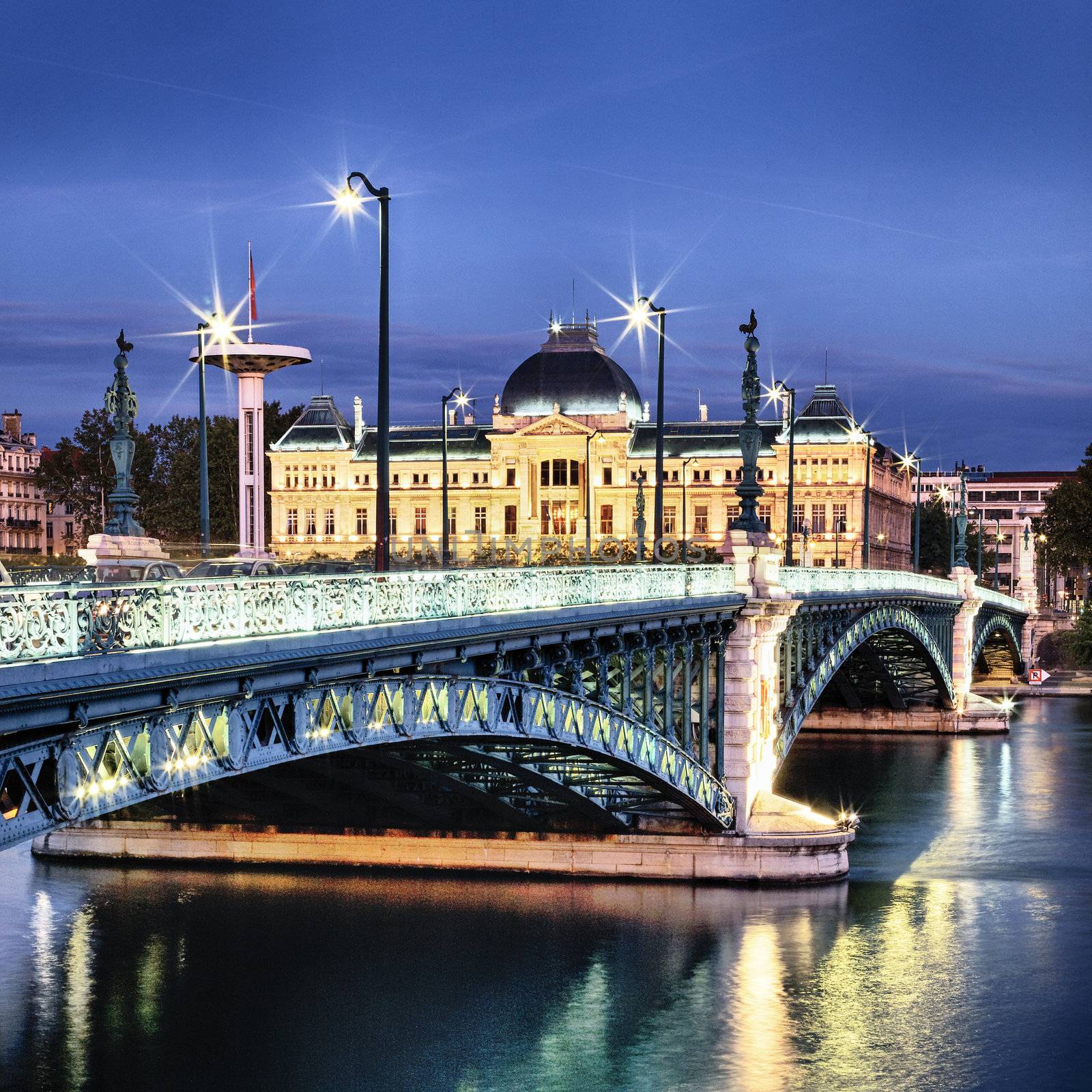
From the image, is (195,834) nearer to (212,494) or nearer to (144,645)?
(144,645)

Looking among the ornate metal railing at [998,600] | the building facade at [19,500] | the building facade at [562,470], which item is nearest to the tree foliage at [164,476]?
the building facade at [19,500]

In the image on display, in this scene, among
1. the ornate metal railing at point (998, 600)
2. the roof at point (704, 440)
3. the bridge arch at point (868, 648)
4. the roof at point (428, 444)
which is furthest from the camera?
the roof at point (428, 444)

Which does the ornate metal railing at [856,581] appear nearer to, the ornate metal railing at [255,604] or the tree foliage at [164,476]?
the ornate metal railing at [255,604]

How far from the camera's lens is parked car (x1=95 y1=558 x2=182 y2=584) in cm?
2669

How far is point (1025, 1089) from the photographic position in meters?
28.8

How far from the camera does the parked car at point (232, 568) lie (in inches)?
1282

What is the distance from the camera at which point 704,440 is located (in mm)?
172875

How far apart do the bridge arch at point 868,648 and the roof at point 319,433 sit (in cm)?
9884

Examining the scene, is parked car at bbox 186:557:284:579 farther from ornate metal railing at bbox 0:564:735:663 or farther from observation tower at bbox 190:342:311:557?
observation tower at bbox 190:342:311:557

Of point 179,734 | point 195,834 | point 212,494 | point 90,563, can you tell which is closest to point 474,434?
point 212,494

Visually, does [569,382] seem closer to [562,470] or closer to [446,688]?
[562,470]

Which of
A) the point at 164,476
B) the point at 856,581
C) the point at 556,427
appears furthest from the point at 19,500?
the point at 856,581

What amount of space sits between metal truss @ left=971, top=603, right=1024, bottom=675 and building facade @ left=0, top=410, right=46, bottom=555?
73.4m

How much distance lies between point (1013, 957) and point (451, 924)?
11098 millimetres
